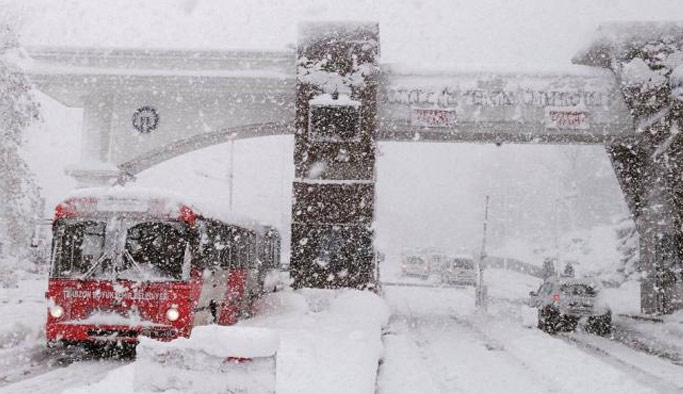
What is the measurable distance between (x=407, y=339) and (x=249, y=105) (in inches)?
439

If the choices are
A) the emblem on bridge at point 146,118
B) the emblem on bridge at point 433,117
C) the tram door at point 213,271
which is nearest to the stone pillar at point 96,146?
the emblem on bridge at point 146,118

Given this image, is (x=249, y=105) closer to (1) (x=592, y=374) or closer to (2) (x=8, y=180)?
(2) (x=8, y=180)

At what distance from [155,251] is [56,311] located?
6.33 feet

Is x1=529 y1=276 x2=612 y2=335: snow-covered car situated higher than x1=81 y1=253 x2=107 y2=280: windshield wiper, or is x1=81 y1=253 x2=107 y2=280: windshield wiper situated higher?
Result: x1=81 y1=253 x2=107 y2=280: windshield wiper

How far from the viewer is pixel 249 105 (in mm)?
24188

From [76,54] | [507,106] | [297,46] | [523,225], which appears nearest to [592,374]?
[507,106]

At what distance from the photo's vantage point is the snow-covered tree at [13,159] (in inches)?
1034

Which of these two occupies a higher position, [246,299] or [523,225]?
[523,225]

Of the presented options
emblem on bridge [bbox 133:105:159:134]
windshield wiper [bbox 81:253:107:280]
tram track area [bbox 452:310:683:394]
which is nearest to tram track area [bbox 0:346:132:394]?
windshield wiper [bbox 81:253:107:280]

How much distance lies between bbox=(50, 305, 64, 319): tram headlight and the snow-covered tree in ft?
50.7

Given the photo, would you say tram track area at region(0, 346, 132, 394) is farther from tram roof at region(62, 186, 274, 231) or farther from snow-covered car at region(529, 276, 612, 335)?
snow-covered car at region(529, 276, 612, 335)

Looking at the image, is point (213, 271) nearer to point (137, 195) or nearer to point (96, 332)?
point (137, 195)

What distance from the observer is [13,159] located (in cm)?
2767

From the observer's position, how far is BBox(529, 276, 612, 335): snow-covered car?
2003cm
